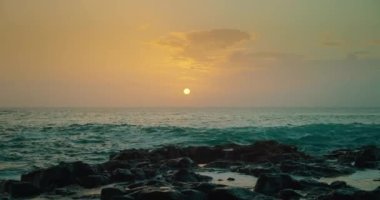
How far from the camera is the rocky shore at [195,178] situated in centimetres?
1162

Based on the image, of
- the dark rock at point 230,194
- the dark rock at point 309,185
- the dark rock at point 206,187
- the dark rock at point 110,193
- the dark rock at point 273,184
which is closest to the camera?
the dark rock at point 230,194

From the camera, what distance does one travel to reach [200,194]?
11.8 metres

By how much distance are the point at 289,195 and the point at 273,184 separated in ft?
3.36

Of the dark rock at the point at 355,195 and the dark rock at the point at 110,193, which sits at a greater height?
the dark rock at the point at 355,195

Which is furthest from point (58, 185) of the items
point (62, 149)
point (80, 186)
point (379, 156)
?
point (379, 156)

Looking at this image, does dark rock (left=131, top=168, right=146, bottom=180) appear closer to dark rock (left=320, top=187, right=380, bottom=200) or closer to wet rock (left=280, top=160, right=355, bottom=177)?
wet rock (left=280, top=160, right=355, bottom=177)

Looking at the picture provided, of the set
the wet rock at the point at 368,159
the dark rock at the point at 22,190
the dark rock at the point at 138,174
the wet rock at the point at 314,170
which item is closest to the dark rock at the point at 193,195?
the dark rock at the point at 138,174

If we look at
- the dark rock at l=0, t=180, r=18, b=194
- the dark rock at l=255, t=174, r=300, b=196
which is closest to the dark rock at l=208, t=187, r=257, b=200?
the dark rock at l=255, t=174, r=300, b=196

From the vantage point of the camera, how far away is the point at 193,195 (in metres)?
11.5

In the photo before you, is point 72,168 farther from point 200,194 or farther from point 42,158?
point 42,158

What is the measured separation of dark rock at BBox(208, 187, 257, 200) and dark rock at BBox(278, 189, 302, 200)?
56.2 inches

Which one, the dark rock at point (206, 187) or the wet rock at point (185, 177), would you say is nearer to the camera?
the dark rock at point (206, 187)

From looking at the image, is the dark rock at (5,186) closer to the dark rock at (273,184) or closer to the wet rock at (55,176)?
the wet rock at (55,176)

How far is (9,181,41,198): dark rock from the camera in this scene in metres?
14.4
